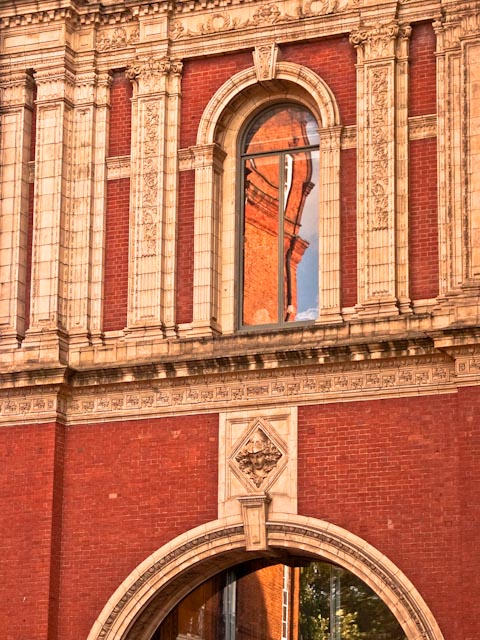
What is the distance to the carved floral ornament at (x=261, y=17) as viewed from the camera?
82.5 ft

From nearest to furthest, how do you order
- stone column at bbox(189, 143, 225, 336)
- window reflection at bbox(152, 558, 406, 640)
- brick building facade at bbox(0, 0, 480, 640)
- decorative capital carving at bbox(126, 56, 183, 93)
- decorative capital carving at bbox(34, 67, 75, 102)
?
brick building facade at bbox(0, 0, 480, 640), window reflection at bbox(152, 558, 406, 640), stone column at bbox(189, 143, 225, 336), decorative capital carving at bbox(126, 56, 183, 93), decorative capital carving at bbox(34, 67, 75, 102)

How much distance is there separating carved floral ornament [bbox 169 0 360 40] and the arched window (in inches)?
46.0

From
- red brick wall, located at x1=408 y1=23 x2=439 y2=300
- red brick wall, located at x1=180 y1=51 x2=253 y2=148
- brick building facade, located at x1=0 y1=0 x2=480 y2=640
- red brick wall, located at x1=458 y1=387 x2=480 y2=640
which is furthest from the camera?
red brick wall, located at x1=180 y1=51 x2=253 y2=148

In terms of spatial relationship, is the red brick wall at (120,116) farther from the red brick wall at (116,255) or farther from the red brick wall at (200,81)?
the red brick wall at (200,81)

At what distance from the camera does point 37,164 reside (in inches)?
1030

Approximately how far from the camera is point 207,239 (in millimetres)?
25062

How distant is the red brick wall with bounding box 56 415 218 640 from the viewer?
2417cm

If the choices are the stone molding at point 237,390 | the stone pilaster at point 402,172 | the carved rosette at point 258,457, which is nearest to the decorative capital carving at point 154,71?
the stone pilaster at point 402,172

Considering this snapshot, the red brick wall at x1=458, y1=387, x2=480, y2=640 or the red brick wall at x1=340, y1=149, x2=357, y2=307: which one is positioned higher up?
the red brick wall at x1=340, y1=149, x2=357, y2=307

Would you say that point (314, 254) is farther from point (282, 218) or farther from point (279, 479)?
point (279, 479)

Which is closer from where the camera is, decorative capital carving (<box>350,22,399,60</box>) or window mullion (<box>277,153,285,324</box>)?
decorative capital carving (<box>350,22,399,60</box>)

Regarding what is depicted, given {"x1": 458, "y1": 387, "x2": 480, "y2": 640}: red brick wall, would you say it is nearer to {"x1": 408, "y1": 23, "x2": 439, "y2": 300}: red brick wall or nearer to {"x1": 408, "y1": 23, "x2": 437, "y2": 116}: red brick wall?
{"x1": 408, "y1": 23, "x2": 439, "y2": 300}: red brick wall

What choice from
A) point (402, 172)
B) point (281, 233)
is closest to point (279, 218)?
point (281, 233)

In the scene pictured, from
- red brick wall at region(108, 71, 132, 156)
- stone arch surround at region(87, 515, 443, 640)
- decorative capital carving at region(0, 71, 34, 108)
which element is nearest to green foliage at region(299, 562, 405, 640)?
stone arch surround at region(87, 515, 443, 640)
